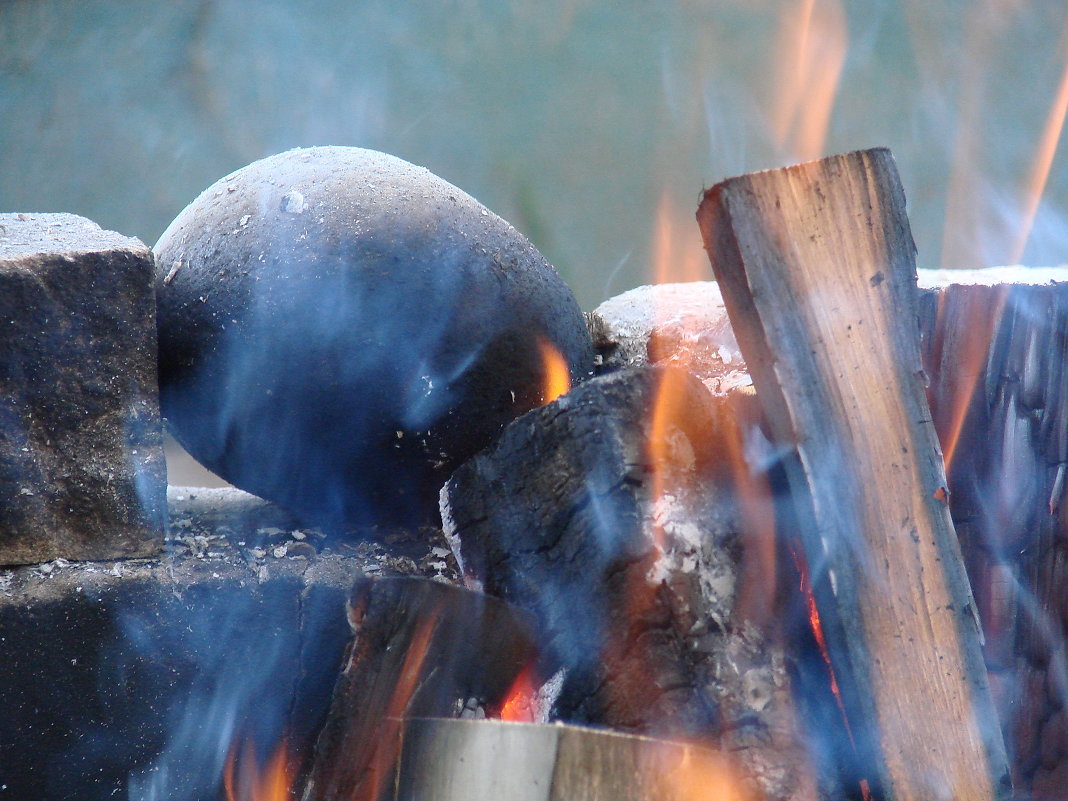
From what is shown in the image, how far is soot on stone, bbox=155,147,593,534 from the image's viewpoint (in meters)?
1.37

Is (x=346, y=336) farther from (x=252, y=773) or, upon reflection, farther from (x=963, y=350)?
(x=963, y=350)

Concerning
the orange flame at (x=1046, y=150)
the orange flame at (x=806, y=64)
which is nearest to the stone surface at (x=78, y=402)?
the orange flame at (x=806, y=64)

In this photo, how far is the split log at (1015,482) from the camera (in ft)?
4.21

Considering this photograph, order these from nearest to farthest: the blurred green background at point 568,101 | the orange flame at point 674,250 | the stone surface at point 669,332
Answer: the stone surface at point 669,332, the blurred green background at point 568,101, the orange flame at point 674,250

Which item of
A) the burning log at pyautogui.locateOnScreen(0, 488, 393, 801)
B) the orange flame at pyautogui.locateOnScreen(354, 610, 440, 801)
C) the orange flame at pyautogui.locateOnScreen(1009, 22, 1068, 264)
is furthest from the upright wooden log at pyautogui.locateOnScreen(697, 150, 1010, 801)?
the orange flame at pyautogui.locateOnScreen(1009, 22, 1068, 264)

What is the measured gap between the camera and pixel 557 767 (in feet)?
2.89

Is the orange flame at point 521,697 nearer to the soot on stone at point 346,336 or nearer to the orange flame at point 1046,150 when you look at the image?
the soot on stone at point 346,336

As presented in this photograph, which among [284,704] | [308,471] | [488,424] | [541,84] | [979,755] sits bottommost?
[284,704]

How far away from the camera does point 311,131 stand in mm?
5094

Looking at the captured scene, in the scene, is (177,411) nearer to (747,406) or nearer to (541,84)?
(747,406)

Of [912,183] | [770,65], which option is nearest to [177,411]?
[770,65]

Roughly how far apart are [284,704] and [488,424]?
58cm

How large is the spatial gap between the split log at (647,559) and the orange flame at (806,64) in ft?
13.6

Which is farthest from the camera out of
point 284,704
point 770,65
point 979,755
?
point 770,65
